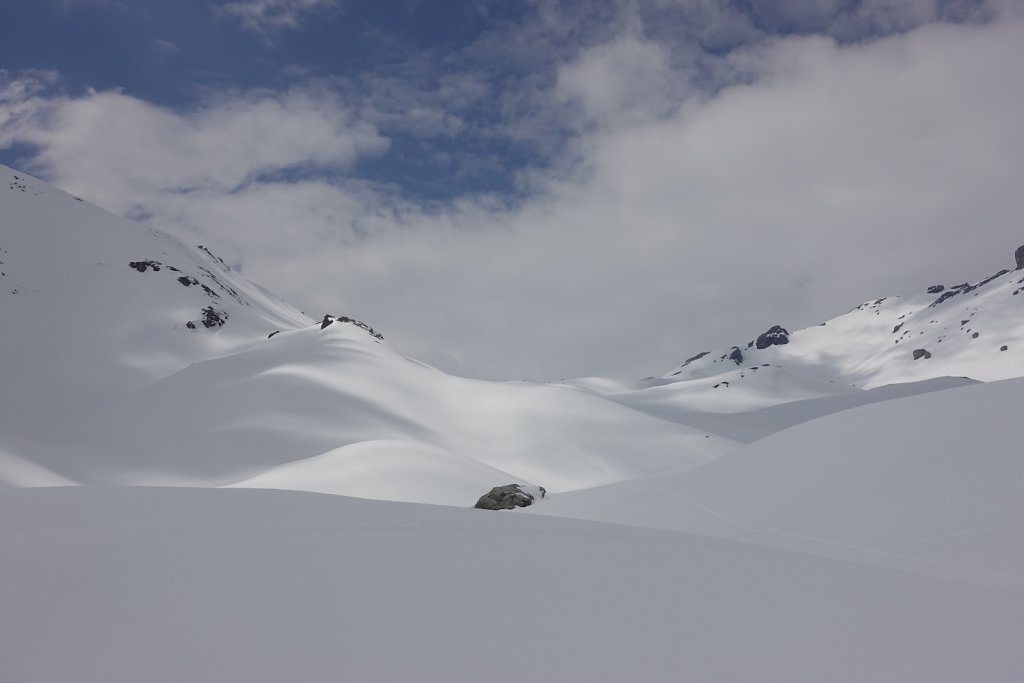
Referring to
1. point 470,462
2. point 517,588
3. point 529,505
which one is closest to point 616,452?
point 470,462

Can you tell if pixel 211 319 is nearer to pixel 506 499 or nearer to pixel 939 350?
→ pixel 506 499

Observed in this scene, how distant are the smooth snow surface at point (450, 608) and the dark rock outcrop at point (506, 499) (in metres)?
10.2

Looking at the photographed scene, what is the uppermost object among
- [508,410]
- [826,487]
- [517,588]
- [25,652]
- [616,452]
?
[508,410]

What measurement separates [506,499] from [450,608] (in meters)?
12.6

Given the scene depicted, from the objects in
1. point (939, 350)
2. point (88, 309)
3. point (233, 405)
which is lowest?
point (233, 405)

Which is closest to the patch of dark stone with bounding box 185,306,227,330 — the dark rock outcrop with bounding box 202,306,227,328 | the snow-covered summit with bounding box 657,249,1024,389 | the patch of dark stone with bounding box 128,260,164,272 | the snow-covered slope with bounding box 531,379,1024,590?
the dark rock outcrop with bounding box 202,306,227,328

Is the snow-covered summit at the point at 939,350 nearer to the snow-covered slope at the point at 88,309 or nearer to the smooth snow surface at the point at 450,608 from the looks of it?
the snow-covered slope at the point at 88,309

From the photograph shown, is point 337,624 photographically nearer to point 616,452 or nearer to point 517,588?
point 517,588

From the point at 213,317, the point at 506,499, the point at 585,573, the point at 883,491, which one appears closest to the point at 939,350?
the point at 213,317

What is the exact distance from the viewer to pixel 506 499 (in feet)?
56.9

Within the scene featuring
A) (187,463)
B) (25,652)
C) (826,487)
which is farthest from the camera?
(187,463)

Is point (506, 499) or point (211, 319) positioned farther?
point (211, 319)

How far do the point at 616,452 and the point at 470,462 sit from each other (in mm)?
17568

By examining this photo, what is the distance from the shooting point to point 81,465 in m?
28.3
